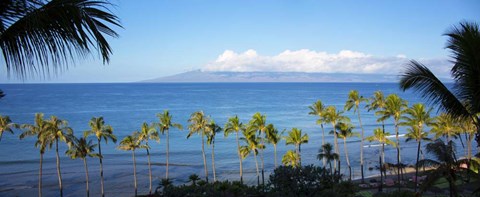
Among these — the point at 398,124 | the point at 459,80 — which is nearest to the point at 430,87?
the point at 459,80

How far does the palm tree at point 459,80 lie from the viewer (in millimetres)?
7703

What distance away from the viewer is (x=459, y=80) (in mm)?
8414

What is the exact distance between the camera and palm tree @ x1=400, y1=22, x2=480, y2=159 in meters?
7.70

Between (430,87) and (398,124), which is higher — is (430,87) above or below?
above

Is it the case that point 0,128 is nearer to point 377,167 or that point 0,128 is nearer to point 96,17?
point 96,17

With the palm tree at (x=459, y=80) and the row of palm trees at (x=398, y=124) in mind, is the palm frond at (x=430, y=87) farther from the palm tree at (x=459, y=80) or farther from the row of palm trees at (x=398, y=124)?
the row of palm trees at (x=398, y=124)

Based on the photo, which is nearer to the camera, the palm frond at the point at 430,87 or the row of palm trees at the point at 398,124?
the palm frond at the point at 430,87

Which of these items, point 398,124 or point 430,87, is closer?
point 430,87

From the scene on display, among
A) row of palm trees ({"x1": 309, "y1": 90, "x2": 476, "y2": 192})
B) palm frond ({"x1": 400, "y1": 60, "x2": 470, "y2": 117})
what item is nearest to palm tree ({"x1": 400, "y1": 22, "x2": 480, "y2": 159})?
palm frond ({"x1": 400, "y1": 60, "x2": 470, "y2": 117})

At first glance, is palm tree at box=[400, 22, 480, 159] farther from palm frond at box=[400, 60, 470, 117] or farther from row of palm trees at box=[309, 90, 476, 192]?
row of palm trees at box=[309, 90, 476, 192]

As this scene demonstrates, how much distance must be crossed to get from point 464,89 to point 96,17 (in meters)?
7.68

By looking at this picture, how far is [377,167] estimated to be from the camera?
59.8 m

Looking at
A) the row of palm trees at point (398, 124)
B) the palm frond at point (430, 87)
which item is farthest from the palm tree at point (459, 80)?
the row of palm trees at point (398, 124)

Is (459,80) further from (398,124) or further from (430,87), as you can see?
(398,124)
